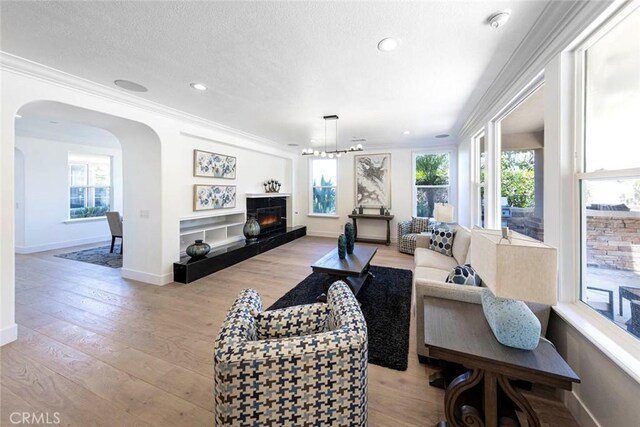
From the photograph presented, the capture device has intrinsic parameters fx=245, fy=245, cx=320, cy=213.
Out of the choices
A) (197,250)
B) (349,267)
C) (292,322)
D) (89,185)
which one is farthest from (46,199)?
(292,322)

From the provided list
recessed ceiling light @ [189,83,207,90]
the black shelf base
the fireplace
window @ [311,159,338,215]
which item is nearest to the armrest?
recessed ceiling light @ [189,83,207,90]

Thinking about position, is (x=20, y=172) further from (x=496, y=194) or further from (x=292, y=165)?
(x=496, y=194)

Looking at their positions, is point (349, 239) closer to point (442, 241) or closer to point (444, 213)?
point (442, 241)

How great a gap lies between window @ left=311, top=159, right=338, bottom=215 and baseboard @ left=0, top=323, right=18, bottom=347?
6.03 metres

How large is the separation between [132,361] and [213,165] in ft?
11.1

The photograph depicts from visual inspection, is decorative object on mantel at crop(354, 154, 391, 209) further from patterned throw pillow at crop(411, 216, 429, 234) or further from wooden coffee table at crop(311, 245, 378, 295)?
wooden coffee table at crop(311, 245, 378, 295)

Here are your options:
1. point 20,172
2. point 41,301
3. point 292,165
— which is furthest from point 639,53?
point 20,172

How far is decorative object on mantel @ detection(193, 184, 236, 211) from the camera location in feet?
14.0

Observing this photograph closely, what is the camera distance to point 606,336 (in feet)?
4.30

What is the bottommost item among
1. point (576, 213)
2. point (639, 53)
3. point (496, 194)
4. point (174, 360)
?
point (174, 360)

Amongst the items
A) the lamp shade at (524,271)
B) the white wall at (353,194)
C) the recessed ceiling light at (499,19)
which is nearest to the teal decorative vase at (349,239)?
the lamp shade at (524,271)

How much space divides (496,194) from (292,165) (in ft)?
17.6

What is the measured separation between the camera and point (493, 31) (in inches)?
72.2

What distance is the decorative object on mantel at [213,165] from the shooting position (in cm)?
426
